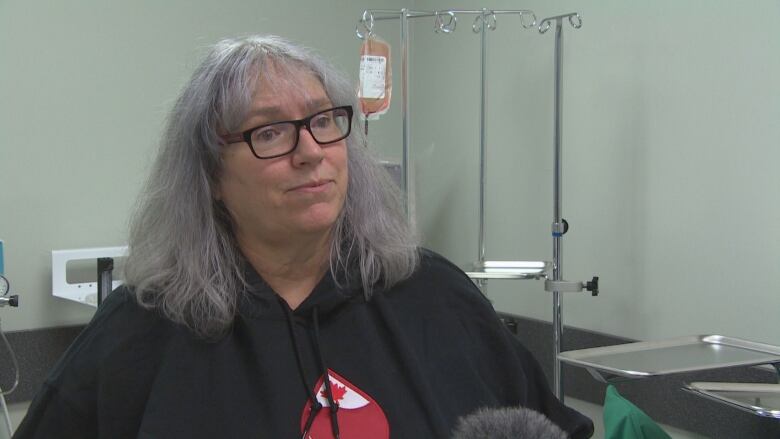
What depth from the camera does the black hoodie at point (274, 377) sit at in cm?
109

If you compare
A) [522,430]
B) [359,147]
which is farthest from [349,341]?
[522,430]

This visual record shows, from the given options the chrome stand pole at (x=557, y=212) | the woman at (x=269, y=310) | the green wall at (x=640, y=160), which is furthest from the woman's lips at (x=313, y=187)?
the green wall at (x=640, y=160)

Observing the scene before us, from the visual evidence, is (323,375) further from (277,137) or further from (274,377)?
(277,137)

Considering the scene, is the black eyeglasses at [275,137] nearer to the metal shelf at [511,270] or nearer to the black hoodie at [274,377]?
the black hoodie at [274,377]

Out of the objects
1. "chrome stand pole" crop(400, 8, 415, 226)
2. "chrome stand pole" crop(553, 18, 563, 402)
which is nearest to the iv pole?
"chrome stand pole" crop(553, 18, 563, 402)

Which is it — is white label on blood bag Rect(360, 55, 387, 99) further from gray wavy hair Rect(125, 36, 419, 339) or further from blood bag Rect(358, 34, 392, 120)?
gray wavy hair Rect(125, 36, 419, 339)

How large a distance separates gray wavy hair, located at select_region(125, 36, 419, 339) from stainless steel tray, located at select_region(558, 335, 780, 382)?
17.3 inches

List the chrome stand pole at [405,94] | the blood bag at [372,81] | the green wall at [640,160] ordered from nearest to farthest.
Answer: the green wall at [640,160]
the blood bag at [372,81]
the chrome stand pole at [405,94]

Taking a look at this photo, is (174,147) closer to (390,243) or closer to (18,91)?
(390,243)

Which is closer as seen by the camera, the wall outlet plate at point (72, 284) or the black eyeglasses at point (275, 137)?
the black eyeglasses at point (275, 137)

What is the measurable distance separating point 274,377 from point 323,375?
76mm

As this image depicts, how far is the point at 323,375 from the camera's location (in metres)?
1.12

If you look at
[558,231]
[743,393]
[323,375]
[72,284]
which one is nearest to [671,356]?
[743,393]

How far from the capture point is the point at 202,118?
46.3 inches
